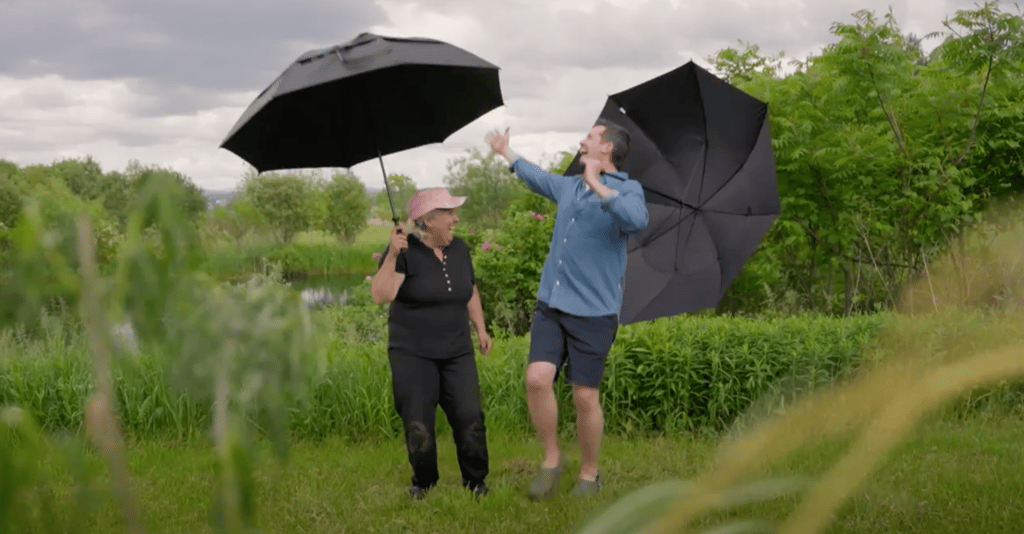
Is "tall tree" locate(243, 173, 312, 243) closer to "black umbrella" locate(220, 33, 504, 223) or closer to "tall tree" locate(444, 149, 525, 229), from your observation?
"tall tree" locate(444, 149, 525, 229)

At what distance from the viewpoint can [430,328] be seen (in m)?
4.70

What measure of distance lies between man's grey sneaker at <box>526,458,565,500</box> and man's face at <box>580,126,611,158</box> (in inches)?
66.8

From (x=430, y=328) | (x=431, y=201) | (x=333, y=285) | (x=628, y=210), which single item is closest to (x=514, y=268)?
(x=430, y=328)

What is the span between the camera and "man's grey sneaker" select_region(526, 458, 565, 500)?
4.84 m

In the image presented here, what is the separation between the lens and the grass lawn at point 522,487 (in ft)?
14.7

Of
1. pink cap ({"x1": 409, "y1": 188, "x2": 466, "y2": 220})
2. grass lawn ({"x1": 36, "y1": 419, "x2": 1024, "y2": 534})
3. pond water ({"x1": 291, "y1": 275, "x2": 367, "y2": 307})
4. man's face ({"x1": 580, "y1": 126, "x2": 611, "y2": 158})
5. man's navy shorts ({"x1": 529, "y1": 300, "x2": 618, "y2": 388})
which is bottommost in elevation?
pond water ({"x1": 291, "y1": 275, "x2": 367, "y2": 307})

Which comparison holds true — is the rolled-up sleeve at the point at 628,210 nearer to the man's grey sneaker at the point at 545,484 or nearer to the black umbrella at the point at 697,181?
the black umbrella at the point at 697,181

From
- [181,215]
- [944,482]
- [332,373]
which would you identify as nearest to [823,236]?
[944,482]

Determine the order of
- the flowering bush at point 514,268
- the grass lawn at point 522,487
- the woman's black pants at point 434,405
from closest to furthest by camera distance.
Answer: the grass lawn at point 522,487 → the woman's black pants at point 434,405 → the flowering bush at point 514,268

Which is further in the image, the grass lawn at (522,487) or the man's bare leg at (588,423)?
the man's bare leg at (588,423)

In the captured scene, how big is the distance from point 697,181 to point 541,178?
1310mm

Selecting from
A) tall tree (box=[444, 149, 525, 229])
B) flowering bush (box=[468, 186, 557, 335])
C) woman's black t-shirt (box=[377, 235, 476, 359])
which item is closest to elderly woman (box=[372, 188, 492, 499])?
woman's black t-shirt (box=[377, 235, 476, 359])

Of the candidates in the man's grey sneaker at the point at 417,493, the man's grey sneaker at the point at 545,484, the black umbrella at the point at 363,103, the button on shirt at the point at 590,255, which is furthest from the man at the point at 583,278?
the man's grey sneaker at the point at 417,493

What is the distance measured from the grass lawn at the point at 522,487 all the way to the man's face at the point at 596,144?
5.75ft
